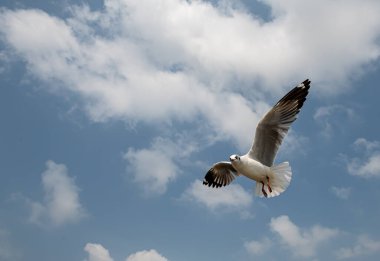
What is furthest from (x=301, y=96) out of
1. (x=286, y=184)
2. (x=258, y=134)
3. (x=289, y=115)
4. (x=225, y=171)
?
(x=225, y=171)

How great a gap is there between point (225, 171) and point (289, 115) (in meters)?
3.39

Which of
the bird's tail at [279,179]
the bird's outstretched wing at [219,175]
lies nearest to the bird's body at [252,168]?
the bird's tail at [279,179]

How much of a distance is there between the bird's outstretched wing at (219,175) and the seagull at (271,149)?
1794 millimetres

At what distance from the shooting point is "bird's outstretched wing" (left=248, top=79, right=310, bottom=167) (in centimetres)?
1180

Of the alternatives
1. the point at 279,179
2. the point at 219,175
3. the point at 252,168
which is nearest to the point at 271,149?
the point at 252,168

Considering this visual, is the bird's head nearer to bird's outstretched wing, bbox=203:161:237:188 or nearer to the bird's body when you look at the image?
the bird's body

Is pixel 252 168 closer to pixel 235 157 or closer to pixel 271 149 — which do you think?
pixel 235 157

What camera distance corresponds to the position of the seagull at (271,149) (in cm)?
1183

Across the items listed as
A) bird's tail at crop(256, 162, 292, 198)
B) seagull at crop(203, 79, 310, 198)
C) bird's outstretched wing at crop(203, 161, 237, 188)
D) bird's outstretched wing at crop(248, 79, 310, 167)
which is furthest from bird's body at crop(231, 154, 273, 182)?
bird's outstretched wing at crop(203, 161, 237, 188)

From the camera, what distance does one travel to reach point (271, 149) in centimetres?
1216

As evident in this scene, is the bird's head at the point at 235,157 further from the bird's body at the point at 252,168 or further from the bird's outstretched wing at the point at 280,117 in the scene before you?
the bird's outstretched wing at the point at 280,117

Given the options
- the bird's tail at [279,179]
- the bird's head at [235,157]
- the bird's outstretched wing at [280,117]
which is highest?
the bird's outstretched wing at [280,117]

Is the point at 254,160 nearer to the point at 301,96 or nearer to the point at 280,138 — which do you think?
the point at 280,138

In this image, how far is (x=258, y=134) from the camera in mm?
Answer: 12000
